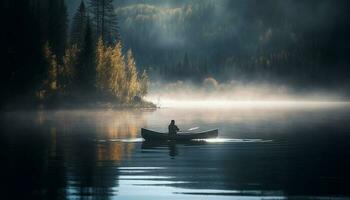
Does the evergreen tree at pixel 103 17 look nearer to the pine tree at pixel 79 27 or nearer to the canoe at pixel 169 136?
the pine tree at pixel 79 27

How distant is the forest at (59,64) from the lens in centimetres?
11756

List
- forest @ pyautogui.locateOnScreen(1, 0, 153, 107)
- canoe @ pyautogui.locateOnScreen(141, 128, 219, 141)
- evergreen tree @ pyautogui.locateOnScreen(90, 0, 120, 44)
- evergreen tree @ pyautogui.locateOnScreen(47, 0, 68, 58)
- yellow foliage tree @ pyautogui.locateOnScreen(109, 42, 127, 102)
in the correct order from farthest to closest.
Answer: evergreen tree @ pyautogui.locateOnScreen(90, 0, 120, 44)
evergreen tree @ pyautogui.locateOnScreen(47, 0, 68, 58)
yellow foliage tree @ pyautogui.locateOnScreen(109, 42, 127, 102)
forest @ pyautogui.locateOnScreen(1, 0, 153, 107)
canoe @ pyautogui.locateOnScreen(141, 128, 219, 141)

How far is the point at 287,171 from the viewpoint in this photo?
128 ft

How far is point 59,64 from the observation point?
138750 millimetres

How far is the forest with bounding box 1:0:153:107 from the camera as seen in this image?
11756cm

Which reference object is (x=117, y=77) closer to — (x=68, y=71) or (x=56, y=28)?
(x=68, y=71)

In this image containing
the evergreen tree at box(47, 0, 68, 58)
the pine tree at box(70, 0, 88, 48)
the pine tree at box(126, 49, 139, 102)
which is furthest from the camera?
the pine tree at box(70, 0, 88, 48)

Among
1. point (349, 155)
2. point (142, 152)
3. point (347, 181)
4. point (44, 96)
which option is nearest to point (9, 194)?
point (347, 181)

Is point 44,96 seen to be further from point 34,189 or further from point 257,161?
point 34,189

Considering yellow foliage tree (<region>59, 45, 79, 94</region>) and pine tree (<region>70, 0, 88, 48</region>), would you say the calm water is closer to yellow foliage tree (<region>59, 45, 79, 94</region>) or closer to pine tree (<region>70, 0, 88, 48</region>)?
yellow foliage tree (<region>59, 45, 79, 94</region>)

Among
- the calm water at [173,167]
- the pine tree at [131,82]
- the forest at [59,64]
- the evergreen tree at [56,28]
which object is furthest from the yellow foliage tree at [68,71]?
→ the calm water at [173,167]

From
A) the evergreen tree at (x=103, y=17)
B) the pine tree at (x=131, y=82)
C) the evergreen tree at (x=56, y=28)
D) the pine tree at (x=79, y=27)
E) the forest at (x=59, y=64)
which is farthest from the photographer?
the evergreen tree at (x=103, y=17)

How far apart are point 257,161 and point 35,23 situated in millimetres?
86795

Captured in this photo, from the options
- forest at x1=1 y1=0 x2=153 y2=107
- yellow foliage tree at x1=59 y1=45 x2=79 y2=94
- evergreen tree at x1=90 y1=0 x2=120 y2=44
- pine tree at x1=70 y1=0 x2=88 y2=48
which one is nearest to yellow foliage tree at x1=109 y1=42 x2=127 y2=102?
forest at x1=1 y1=0 x2=153 y2=107
